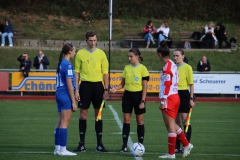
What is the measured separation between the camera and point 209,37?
1368 inches

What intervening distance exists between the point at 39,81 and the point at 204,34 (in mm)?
11790

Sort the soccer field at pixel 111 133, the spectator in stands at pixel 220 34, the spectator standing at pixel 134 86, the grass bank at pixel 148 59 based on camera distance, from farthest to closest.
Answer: the spectator in stands at pixel 220 34 → the grass bank at pixel 148 59 → the spectator standing at pixel 134 86 → the soccer field at pixel 111 133

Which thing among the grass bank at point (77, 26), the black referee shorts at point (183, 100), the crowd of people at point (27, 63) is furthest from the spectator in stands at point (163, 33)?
the black referee shorts at point (183, 100)

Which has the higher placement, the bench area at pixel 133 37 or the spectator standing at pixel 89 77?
the bench area at pixel 133 37

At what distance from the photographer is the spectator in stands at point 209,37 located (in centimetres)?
3425

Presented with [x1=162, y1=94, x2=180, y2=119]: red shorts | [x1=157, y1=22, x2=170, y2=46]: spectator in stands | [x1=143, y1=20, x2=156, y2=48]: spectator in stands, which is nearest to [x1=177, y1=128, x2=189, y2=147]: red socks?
[x1=162, y1=94, x2=180, y2=119]: red shorts

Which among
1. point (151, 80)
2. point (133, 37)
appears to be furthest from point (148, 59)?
point (151, 80)

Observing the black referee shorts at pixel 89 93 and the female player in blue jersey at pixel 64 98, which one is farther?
the black referee shorts at pixel 89 93

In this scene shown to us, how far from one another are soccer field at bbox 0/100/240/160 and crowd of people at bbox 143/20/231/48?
35.0ft

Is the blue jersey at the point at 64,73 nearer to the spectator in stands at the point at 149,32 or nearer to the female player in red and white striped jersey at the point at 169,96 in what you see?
the female player in red and white striped jersey at the point at 169,96

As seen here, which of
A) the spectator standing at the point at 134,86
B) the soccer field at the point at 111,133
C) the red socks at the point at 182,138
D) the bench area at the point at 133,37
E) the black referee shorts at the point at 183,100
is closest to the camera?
the red socks at the point at 182,138

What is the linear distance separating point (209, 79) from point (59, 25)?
49.8ft

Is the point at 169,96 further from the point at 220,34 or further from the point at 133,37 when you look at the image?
the point at 133,37

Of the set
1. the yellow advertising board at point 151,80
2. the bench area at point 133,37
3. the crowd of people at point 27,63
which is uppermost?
the bench area at point 133,37
